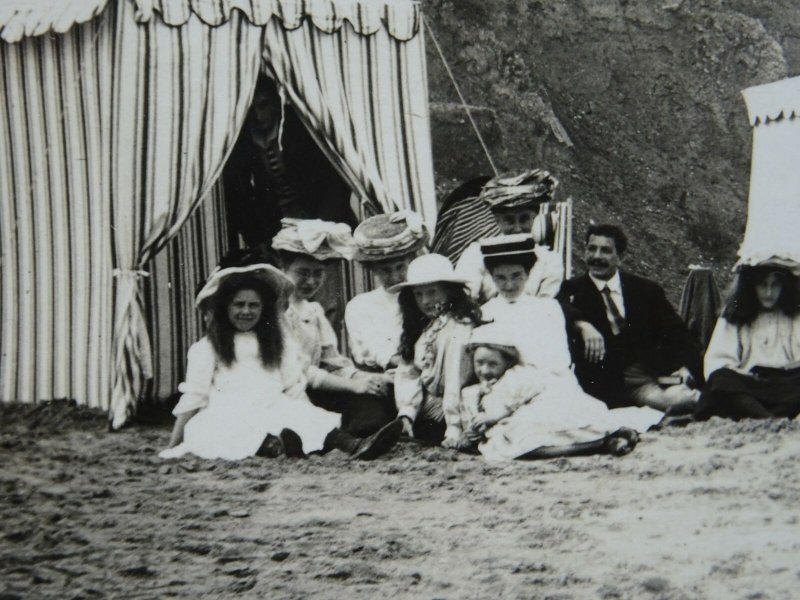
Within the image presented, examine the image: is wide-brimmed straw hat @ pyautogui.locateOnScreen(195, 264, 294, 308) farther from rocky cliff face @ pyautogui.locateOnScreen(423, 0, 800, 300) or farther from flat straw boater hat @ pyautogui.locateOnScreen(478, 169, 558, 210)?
rocky cliff face @ pyautogui.locateOnScreen(423, 0, 800, 300)

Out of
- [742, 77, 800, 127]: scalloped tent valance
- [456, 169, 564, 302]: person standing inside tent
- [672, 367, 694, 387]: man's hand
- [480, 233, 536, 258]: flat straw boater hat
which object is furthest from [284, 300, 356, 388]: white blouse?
[742, 77, 800, 127]: scalloped tent valance

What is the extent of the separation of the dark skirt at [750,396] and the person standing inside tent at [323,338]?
4.35 feet

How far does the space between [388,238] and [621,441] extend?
1392 mm

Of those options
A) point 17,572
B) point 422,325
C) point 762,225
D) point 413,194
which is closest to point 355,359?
point 422,325

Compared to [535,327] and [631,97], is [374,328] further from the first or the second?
[631,97]

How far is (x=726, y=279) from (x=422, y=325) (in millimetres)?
7818

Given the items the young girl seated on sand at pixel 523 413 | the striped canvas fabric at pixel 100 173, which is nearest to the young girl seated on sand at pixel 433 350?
the young girl seated on sand at pixel 523 413

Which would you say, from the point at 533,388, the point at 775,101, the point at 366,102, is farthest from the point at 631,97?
the point at 533,388

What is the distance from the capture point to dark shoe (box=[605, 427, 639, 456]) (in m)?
4.80

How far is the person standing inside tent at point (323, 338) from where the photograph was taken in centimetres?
534

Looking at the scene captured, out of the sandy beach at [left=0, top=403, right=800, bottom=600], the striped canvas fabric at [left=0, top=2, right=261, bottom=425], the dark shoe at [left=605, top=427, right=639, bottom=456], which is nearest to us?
the sandy beach at [left=0, top=403, right=800, bottom=600]

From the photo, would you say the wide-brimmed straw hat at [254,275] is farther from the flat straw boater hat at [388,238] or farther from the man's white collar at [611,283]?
the man's white collar at [611,283]

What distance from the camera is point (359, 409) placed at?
534 cm

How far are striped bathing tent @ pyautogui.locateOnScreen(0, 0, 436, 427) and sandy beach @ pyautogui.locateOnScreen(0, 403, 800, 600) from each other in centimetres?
82
